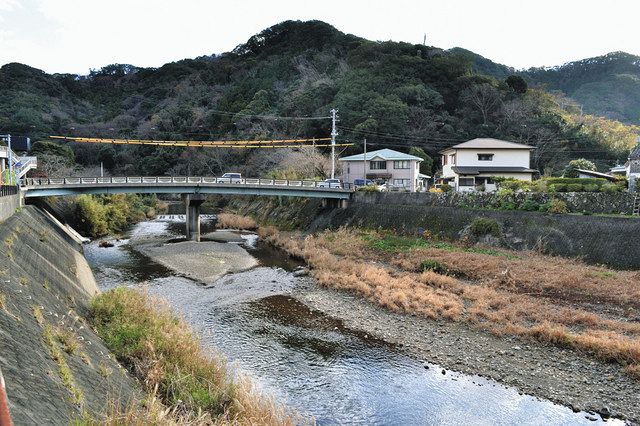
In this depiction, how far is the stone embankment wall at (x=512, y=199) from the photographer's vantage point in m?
25.5

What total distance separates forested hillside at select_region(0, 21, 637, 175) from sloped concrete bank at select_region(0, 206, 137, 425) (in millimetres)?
49807

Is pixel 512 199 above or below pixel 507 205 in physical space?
above

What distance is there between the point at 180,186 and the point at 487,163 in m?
31.4

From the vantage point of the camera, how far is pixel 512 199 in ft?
97.5

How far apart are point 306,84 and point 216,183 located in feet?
169

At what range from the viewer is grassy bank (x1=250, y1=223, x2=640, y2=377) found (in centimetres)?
1536

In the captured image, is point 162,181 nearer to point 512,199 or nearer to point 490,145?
point 512,199

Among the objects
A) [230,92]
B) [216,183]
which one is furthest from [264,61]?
[216,183]

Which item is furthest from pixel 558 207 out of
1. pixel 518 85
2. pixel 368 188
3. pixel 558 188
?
pixel 518 85

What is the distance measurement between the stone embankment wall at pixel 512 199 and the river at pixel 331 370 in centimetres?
1706

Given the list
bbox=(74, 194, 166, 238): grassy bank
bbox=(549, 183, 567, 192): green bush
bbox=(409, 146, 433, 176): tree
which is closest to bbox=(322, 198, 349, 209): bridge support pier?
bbox=(409, 146, 433, 176): tree

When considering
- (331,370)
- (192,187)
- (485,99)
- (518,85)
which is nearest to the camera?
(331,370)

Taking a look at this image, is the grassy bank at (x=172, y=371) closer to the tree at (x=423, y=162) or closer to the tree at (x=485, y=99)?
the tree at (x=423, y=162)

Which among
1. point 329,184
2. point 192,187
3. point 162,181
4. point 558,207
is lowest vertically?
point 558,207
